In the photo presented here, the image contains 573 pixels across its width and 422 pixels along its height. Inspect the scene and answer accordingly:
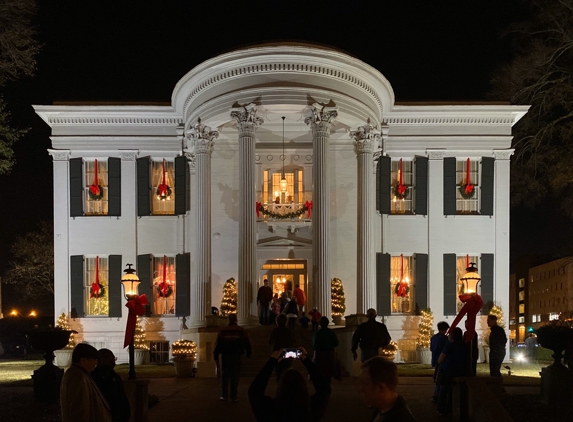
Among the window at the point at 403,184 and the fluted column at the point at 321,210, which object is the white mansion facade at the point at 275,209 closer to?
the window at the point at 403,184

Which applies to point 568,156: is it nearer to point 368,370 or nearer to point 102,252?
point 102,252

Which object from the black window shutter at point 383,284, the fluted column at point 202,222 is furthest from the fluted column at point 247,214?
the black window shutter at point 383,284

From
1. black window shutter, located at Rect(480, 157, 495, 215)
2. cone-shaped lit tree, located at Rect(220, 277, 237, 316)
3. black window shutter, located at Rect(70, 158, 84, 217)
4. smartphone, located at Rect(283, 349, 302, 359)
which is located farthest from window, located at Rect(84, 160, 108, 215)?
smartphone, located at Rect(283, 349, 302, 359)

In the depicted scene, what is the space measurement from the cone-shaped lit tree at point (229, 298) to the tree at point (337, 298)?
3689 millimetres

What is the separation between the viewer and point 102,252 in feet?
97.3

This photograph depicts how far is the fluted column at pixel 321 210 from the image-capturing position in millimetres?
24703

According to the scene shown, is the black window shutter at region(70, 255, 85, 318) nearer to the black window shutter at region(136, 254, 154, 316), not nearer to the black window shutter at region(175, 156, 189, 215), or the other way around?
the black window shutter at region(136, 254, 154, 316)

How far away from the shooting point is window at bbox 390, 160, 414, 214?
2986 centimetres

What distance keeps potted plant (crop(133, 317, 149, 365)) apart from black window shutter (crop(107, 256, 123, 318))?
1.96 metres

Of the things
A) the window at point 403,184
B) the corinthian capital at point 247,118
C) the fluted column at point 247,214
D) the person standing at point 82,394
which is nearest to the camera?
the person standing at point 82,394

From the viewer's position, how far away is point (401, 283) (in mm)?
29594

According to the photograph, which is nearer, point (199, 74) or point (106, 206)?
point (199, 74)

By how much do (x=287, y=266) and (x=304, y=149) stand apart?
4.79 meters

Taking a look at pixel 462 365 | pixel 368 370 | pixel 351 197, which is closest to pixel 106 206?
pixel 351 197
